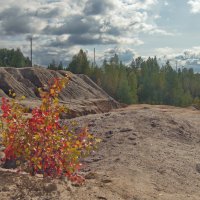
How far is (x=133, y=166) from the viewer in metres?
8.41

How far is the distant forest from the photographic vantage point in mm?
48344

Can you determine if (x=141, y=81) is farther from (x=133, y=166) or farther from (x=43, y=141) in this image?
(x=43, y=141)

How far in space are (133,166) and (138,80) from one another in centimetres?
5330

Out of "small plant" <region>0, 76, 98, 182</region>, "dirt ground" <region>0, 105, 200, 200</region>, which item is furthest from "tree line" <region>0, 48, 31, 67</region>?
"small plant" <region>0, 76, 98, 182</region>

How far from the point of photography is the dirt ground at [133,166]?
5754 millimetres

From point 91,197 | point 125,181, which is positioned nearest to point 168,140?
point 125,181

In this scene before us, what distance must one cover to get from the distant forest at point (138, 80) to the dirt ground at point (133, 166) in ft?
107

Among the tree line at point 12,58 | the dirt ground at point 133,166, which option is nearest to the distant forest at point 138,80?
the tree line at point 12,58

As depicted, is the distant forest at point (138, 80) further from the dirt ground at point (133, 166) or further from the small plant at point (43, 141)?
the small plant at point (43, 141)

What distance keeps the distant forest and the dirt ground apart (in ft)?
107

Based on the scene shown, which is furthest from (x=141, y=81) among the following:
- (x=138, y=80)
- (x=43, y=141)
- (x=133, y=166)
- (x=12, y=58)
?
(x=43, y=141)

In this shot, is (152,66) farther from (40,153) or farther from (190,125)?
(40,153)

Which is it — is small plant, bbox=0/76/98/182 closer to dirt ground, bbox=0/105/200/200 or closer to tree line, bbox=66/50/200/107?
dirt ground, bbox=0/105/200/200

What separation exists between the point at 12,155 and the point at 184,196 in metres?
2.93
